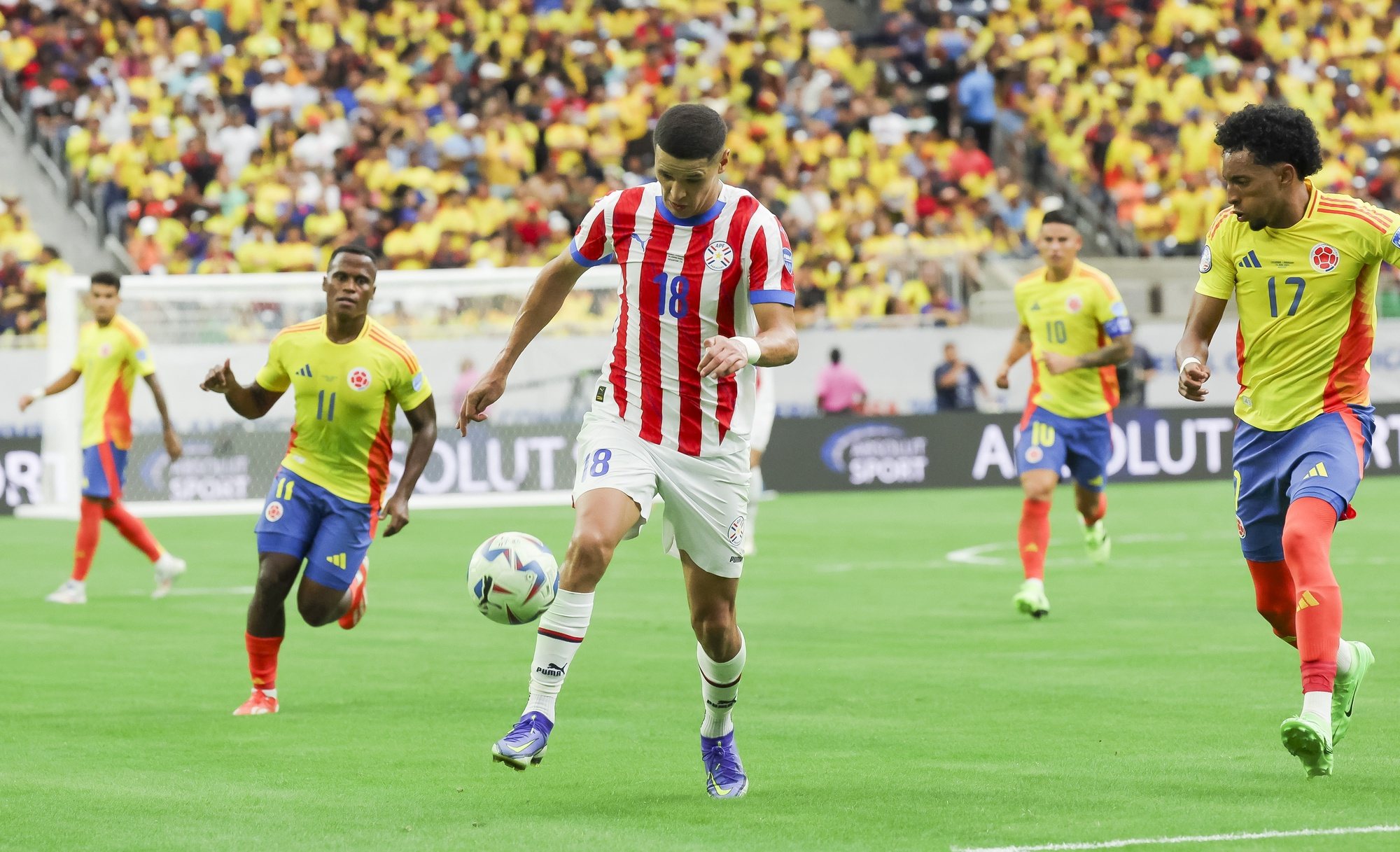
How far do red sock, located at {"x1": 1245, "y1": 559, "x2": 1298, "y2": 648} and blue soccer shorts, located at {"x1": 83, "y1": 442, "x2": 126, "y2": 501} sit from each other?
31.0 feet

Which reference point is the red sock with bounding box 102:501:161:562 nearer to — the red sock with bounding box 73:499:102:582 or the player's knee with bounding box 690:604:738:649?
the red sock with bounding box 73:499:102:582

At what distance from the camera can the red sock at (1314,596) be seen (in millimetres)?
6660

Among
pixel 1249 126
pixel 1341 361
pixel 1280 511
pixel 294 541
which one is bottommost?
pixel 294 541

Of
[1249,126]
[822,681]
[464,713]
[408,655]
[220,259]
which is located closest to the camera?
[1249,126]

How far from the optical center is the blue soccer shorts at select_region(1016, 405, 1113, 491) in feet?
43.1

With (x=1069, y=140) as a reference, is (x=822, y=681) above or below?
below

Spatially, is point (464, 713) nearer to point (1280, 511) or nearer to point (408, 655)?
point (408, 655)

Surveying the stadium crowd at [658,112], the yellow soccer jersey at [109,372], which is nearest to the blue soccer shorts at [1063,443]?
the yellow soccer jersey at [109,372]

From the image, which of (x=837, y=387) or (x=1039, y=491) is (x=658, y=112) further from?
(x=1039, y=491)

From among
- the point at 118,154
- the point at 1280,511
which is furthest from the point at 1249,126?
the point at 118,154

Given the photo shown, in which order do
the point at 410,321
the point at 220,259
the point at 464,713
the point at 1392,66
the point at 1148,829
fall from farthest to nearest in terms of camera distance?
the point at 1392,66, the point at 220,259, the point at 410,321, the point at 464,713, the point at 1148,829

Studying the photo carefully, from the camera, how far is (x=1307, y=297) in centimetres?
705

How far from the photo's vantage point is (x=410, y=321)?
22.1 meters

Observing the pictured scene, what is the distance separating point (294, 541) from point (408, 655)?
6.71 feet
